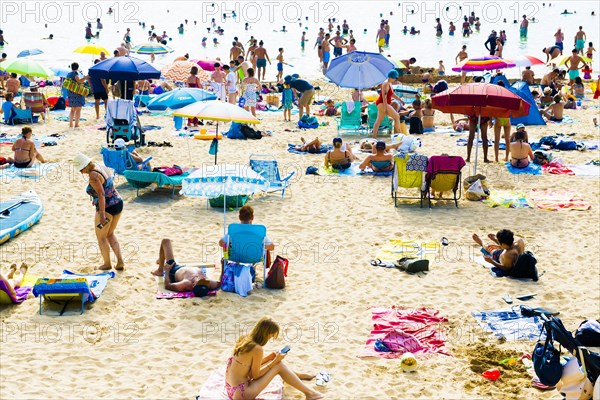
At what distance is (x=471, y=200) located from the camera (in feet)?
37.7

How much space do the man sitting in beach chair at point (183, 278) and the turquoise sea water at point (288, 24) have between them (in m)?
21.9

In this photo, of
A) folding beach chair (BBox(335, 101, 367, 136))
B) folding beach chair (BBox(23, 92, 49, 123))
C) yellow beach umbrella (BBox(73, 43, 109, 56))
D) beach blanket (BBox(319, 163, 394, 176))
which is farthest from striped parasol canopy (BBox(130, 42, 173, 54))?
beach blanket (BBox(319, 163, 394, 176))

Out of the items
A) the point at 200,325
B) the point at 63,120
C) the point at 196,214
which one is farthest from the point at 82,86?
the point at 200,325

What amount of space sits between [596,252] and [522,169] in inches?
159

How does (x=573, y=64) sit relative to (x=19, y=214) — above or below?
above

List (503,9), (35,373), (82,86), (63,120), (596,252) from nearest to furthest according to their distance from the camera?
(35,373)
(596,252)
(82,86)
(63,120)
(503,9)

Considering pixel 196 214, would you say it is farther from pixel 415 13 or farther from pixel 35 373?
pixel 415 13

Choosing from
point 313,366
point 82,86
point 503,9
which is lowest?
point 313,366

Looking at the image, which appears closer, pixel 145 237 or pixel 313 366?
pixel 313 366

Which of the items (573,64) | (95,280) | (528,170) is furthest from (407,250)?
(573,64)

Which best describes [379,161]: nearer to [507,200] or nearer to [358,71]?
[507,200]

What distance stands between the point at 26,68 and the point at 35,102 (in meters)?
1.26

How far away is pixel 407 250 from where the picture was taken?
9242 millimetres

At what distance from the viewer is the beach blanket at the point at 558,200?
36.4 feet
